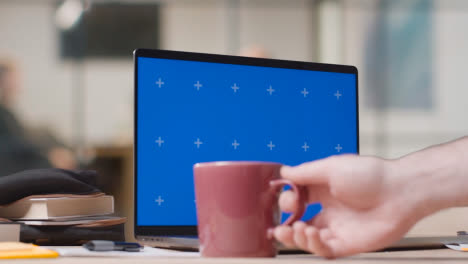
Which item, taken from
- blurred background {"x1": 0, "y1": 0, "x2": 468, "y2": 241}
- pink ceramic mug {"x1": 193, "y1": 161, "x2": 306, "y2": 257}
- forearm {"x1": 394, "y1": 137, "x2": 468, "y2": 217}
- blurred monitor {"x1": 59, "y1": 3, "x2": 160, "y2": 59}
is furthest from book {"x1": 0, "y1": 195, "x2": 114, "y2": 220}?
blurred monitor {"x1": 59, "y1": 3, "x2": 160, "y2": 59}

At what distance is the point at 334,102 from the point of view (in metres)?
1.02

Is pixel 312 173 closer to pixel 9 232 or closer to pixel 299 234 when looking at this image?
pixel 299 234

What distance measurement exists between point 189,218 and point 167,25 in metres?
4.16

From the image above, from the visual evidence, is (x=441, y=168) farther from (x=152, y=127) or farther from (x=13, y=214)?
(x=13, y=214)

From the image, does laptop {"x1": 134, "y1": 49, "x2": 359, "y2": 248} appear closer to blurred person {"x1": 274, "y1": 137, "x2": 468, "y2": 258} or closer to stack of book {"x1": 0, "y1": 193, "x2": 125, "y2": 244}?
stack of book {"x1": 0, "y1": 193, "x2": 125, "y2": 244}

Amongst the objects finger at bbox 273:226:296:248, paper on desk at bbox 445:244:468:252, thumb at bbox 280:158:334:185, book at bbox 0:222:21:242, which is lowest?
paper on desk at bbox 445:244:468:252

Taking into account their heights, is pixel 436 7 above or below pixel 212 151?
above

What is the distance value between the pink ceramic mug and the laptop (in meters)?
0.19

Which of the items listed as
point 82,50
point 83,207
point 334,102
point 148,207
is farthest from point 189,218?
point 82,50

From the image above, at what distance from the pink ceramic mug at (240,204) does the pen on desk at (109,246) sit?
0.15 m

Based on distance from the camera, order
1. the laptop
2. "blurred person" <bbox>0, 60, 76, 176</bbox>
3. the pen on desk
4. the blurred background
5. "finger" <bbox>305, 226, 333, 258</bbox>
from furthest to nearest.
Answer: the blurred background → "blurred person" <bbox>0, 60, 76, 176</bbox> → the laptop → the pen on desk → "finger" <bbox>305, 226, 333, 258</bbox>

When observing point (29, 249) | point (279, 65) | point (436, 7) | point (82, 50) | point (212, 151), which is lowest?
point (29, 249)

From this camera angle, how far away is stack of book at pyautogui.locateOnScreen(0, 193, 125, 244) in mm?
915

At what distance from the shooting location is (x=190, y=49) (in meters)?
4.88
